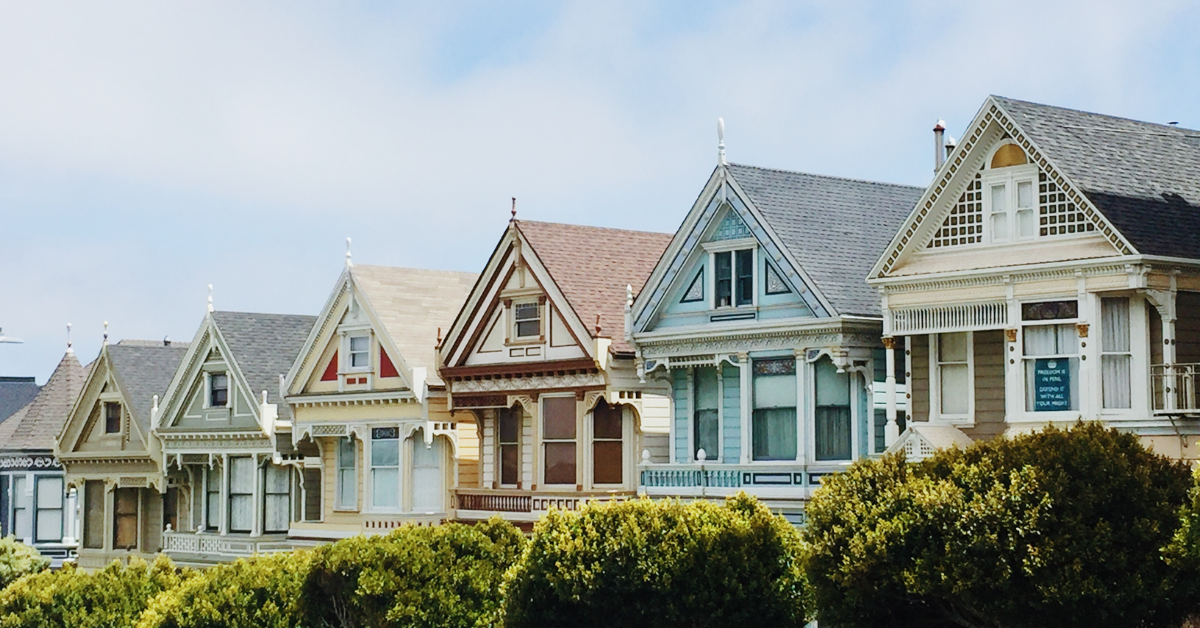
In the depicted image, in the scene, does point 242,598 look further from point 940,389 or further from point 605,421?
point 940,389

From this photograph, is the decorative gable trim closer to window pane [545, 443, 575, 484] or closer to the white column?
the white column

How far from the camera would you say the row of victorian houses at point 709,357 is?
3319 centimetres

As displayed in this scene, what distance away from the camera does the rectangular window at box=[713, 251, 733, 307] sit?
130 ft

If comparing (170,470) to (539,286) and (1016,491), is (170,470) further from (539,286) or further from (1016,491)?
(1016,491)

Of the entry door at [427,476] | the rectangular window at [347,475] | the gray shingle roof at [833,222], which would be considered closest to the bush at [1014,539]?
the gray shingle roof at [833,222]

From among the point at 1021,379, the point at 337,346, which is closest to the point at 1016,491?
the point at 1021,379

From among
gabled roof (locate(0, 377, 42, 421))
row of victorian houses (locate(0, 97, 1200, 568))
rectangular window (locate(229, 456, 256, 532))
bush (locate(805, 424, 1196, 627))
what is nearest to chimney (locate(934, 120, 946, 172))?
row of victorian houses (locate(0, 97, 1200, 568))

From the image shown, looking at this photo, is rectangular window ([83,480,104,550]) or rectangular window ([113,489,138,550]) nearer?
rectangular window ([113,489,138,550])

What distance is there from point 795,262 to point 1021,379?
5624 mm

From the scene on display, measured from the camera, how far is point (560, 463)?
4441 centimetres

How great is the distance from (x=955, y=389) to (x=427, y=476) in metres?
16.5

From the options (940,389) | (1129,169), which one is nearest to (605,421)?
(940,389)

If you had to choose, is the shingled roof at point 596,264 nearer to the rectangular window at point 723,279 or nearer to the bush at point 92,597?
the rectangular window at point 723,279

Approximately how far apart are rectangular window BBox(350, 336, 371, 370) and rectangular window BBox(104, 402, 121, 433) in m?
13.0
